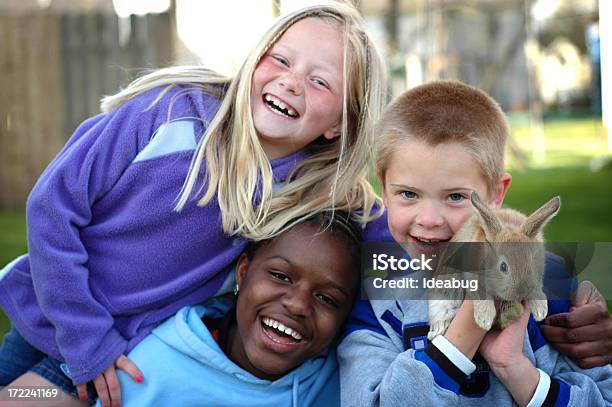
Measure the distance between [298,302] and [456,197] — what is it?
0.42 metres

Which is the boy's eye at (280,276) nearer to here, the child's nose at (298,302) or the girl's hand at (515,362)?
the child's nose at (298,302)

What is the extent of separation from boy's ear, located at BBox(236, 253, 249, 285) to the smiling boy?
11.9 inches

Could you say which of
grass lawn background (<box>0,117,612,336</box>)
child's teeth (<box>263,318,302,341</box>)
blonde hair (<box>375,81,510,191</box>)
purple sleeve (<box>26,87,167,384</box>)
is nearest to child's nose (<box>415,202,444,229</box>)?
blonde hair (<box>375,81,510,191</box>)

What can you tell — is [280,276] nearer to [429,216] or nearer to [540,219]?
[429,216]

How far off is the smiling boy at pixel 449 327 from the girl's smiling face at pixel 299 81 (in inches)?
8.4

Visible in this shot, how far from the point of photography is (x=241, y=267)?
1.92 meters

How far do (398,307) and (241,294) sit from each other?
1.25 ft

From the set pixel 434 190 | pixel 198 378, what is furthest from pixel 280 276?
pixel 434 190

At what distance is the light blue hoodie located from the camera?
1.77 metres

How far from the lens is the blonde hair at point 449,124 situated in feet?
5.41

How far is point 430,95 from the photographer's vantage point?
175 centimetres

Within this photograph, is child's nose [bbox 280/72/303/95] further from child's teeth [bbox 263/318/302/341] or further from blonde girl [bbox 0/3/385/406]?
child's teeth [bbox 263/318/302/341]

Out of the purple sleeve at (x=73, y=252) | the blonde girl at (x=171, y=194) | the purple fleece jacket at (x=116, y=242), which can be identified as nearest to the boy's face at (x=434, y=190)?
the blonde girl at (x=171, y=194)

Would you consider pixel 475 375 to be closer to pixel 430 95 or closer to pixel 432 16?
pixel 430 95
